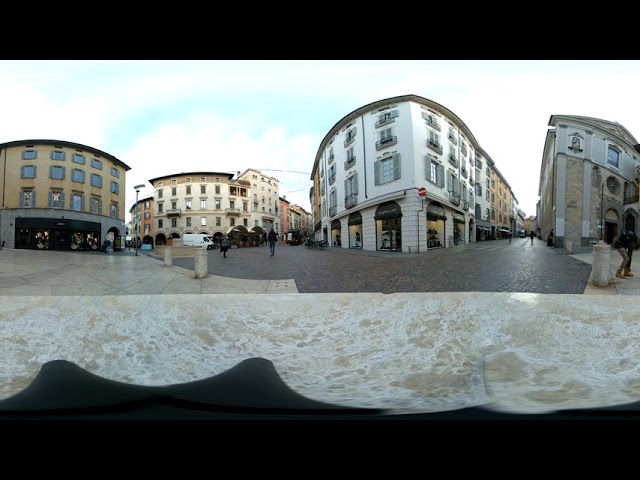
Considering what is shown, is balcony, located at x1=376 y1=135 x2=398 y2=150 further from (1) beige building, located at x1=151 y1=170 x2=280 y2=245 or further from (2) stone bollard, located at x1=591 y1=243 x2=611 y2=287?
(2) stone bollard, located at x1=591 y1=243 x2=611 y2=287

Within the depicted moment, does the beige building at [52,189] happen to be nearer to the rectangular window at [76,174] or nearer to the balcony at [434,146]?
the rectangular window at [76,174]

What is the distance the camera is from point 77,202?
1.51 metres

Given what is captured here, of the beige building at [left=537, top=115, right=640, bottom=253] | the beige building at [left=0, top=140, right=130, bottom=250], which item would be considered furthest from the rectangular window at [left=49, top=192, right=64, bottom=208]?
the beige building at [left=537, top=115, right=640, bottom=253]

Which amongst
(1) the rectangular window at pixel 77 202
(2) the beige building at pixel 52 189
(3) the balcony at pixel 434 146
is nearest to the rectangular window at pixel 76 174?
(2) the beige building at pixel 52 189

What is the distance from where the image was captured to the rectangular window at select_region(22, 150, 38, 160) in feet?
4.62

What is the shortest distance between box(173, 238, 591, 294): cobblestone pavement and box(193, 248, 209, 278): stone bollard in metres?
0.02

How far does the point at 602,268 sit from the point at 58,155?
278cm

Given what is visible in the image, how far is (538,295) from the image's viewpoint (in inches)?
49.6

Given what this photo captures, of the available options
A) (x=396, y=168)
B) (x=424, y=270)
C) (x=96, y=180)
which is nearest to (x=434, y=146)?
(x=396, y=168)

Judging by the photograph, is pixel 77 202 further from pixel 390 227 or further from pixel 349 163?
pixel 390 227

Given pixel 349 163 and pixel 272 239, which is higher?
pixel 349 163
